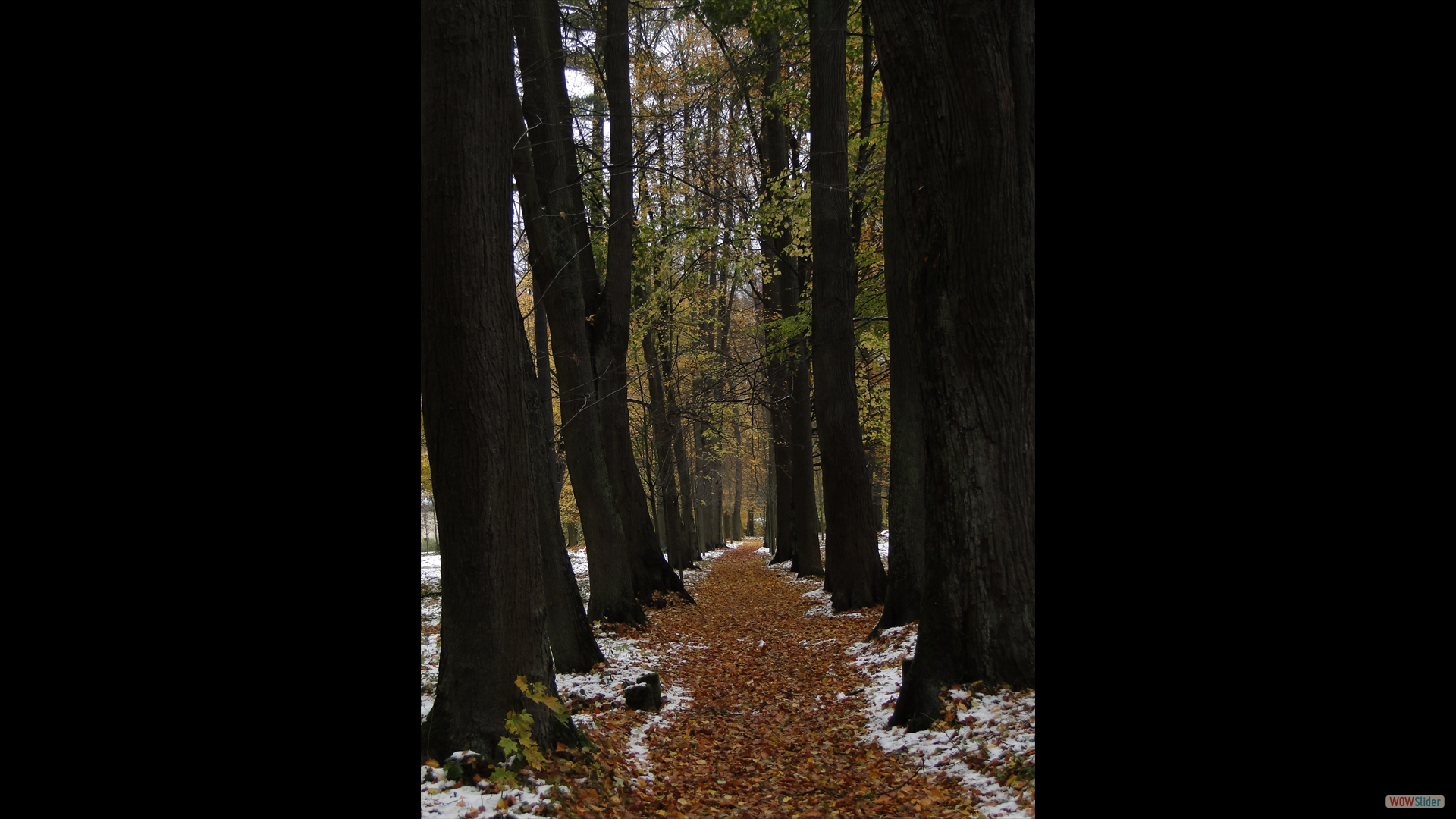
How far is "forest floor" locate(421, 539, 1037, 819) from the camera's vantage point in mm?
4336

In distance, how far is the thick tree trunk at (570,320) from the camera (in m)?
10.0

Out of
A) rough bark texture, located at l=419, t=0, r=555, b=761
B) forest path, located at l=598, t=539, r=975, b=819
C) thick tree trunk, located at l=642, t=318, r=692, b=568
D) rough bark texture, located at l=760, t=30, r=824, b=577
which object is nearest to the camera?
rough bark texture, located at l=419, t=0, r=555, b=761

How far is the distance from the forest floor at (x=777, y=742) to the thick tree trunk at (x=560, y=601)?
199mm

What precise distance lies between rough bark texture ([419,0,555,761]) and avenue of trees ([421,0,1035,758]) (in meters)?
0.01

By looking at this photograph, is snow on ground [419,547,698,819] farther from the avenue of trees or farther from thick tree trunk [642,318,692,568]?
thick tree trunk [642,318,692,568]

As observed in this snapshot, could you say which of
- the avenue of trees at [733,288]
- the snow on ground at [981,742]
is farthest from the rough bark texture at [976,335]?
the snow on ground at [981,742]

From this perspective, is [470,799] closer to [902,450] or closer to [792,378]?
[902,450]

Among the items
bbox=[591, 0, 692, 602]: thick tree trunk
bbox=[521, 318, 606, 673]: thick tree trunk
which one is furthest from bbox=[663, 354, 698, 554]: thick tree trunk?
bbox=[521, 318, 606, 673]: thick tree trunk

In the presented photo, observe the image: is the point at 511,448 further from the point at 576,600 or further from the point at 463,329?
the point at 576,600

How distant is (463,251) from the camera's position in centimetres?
445
